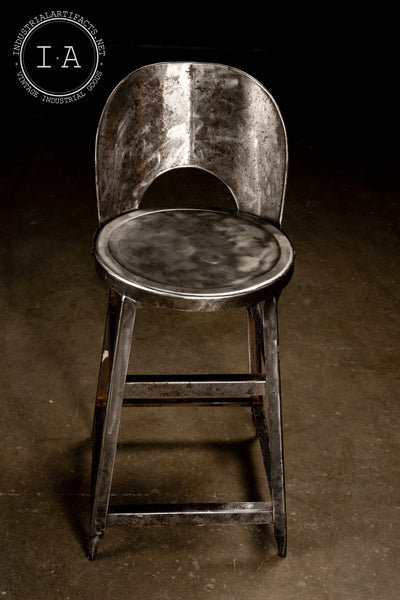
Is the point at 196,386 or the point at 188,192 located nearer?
the point at 196,386

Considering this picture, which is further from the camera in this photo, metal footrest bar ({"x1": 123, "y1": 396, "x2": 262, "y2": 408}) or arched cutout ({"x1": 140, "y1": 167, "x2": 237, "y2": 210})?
arched cutout ({"x1": 140, "y1": 167, "x2": 237, "y2": 210})

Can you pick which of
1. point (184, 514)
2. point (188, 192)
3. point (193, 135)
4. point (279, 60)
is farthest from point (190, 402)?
point (279, 60)

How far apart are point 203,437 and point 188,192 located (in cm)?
210

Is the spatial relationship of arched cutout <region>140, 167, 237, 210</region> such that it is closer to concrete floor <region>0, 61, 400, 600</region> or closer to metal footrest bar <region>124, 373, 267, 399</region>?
concrete floor <region>0, 61, 400, 600</region>

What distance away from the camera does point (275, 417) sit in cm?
167

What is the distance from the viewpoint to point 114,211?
1854 mm

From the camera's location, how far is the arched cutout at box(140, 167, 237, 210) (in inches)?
154

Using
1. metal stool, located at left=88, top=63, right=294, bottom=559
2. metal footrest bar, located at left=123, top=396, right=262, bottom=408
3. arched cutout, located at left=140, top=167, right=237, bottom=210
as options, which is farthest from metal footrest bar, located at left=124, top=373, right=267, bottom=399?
arched cutout, located at left=140, top=167, right=237, bottom=210

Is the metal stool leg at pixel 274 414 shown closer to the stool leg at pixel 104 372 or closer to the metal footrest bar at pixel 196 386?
the metal footrest bar at pixel 196 386

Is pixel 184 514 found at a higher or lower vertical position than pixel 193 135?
lower

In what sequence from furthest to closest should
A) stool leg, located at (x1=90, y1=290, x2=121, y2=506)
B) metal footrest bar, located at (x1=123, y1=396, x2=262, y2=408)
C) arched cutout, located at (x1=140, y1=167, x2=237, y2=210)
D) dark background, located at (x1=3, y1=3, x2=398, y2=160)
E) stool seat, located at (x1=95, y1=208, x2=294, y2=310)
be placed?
dark background, located at (x1=3, y1=3, x2=398, y2=160), arched cutout, located at (x1=140, y1=167, x2=237, y2=210), metal footrest bar, located at (x1=123, y1=396, x2=262, y2=408), stool leg, located at (x1=90, y1=290, x2=121, y2=506), stool seat, located at (x1=95, y1=208, x2=294, y2=310)

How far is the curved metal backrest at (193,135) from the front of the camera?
5.91 feet

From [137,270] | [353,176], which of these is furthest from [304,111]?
[137,270]

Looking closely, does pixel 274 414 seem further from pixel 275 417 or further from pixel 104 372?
pixel 104 372
